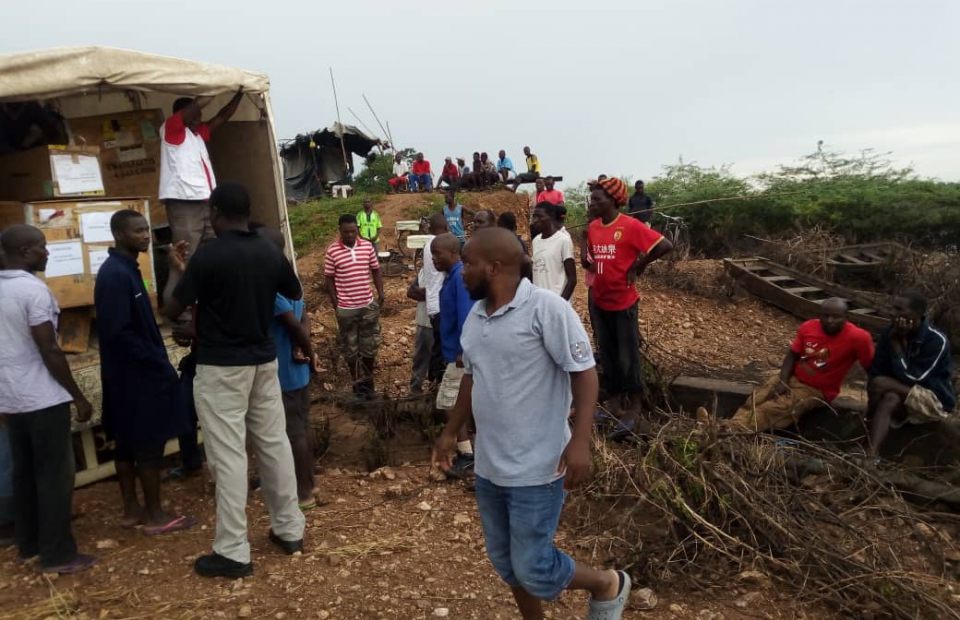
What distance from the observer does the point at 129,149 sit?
5.25 metres

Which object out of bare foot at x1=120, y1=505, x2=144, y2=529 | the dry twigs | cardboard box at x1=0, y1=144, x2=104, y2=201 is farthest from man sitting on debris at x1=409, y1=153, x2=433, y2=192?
the dry twigs

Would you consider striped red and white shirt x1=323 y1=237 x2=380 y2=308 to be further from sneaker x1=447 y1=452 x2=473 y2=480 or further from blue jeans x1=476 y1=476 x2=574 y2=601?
blue jeans x1=476 y1=476 x2=574 y2=601

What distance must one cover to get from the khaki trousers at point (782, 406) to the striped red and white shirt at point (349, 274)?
3.23m

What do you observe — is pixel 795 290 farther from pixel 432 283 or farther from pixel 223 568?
pixel 223 568

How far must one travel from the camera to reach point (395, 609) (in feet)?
9.90

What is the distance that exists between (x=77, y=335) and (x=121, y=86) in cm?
154

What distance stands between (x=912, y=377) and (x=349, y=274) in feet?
14.1

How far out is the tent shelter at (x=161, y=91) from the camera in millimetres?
3861

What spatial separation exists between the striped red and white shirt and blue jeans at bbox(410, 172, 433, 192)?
46.8ft

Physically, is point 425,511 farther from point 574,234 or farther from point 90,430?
point 574,234

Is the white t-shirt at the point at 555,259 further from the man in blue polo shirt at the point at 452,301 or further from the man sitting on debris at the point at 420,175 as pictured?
the man sitting on debris at the point at 420,175

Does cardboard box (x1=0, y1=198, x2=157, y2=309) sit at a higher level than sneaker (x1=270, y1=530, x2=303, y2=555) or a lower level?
higher

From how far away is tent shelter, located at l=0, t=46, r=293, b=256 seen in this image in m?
3.86

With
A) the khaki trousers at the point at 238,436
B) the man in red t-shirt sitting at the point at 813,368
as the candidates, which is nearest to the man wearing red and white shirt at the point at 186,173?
the khaki trousers at the point at 238,436
